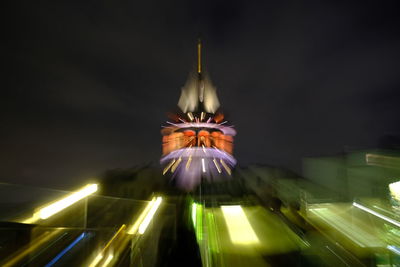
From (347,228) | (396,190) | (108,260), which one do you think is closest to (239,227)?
(347,228)

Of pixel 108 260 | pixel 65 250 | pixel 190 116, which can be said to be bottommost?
pixel 65 250

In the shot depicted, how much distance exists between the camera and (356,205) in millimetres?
7391

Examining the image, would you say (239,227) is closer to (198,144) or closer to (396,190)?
(396,190)

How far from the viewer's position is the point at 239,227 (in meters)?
6.83

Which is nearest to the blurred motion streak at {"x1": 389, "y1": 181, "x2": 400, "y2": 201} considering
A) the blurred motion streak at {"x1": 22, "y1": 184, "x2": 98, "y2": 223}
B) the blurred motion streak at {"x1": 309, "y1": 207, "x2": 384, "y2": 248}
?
the blurred motion streak at {"x1": 309, "y1": 207, "x2": 384, "y2": 248}

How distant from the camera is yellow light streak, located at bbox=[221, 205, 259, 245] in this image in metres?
5.84

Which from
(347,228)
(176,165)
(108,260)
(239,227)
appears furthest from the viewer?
(176,165)

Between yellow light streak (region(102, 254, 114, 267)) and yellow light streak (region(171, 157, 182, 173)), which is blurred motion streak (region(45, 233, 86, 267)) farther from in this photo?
yellow light streak (region(171, 157, 182, 173))

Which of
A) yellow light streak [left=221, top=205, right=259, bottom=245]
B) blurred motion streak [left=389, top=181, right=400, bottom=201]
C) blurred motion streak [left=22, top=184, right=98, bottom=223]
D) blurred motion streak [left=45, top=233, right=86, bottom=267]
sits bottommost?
yellow light streak [left=221, top=205, right=259, bottom=245]

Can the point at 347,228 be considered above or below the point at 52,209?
below

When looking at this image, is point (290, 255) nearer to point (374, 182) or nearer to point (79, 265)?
point (79, 265)

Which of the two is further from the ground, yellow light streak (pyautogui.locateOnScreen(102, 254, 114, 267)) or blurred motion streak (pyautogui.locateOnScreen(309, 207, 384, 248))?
yellow light streak (pyautogui.locateOnScreen(102, 254, 114, 267))

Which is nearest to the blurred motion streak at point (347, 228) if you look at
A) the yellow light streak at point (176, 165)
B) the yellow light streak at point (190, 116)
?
the yellow light streak at point (176, 165)

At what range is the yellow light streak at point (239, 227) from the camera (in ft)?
19.2
